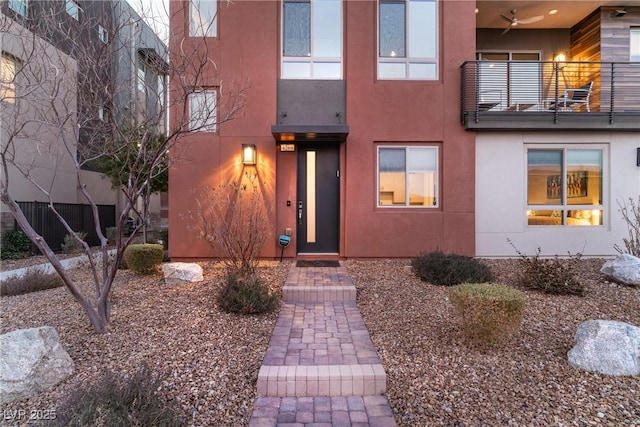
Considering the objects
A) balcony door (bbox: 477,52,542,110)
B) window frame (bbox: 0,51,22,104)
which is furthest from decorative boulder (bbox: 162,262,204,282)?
balcony door (bbox: 477,52,542,110)

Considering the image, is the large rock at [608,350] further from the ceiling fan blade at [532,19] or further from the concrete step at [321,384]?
the ceiling fan blade at [532,19]

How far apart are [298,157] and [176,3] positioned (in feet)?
13.1

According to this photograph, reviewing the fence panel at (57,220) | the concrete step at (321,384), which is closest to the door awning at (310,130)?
the concrete step at (321,384)

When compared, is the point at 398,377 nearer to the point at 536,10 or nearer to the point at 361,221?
the point at 361,221

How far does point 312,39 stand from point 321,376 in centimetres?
735

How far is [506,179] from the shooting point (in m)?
8.16

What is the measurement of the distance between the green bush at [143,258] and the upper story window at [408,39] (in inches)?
242

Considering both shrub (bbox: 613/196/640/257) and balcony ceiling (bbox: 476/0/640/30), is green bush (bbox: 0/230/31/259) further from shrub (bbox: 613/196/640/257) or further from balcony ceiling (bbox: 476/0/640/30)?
shrub (bbox: 613/196/640/257)

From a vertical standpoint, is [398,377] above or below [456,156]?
below

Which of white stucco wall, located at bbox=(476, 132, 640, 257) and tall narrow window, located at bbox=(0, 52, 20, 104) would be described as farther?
white stucco wall, located at bbox=(476, 132, 640, 257)

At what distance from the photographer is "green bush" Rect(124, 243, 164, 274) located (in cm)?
645

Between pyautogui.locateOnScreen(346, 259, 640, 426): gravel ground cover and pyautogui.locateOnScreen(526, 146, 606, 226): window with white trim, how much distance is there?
3562 mm

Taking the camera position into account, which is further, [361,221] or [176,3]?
[361,221]

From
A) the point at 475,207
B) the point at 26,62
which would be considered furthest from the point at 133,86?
the point at 475,207
